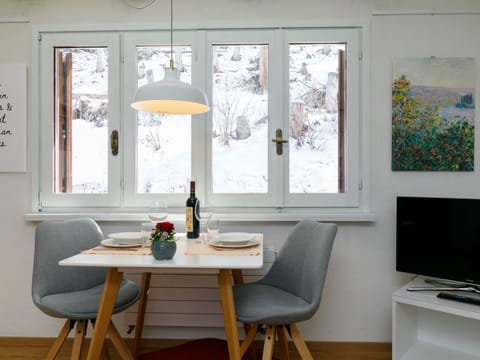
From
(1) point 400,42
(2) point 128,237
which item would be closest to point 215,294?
(2) point 128,237

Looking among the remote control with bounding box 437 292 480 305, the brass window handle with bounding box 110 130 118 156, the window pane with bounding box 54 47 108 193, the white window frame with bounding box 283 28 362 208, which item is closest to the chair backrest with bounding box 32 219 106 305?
the window pane with bounding box 54 47 108 193

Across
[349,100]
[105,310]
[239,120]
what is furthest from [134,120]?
[349,100]

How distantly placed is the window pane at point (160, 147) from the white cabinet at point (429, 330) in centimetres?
155

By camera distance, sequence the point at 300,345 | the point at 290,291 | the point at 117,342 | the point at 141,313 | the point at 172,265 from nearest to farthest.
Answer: the point at 172,265 → the point at 300,345 → the point at 117,342 → the point at 290,291 → the point at 141,313

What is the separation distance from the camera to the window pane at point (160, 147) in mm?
2502

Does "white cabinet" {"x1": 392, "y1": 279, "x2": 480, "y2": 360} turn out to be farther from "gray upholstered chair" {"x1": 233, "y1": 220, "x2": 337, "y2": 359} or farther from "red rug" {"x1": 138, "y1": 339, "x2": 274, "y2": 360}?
"red rug" {"x1": 138, "y1": 339, "x2": 274, "y2": 360}

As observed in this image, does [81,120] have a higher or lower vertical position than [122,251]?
higher

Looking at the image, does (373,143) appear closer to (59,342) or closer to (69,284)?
(69,284)

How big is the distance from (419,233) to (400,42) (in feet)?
4.12

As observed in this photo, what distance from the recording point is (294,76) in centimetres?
246

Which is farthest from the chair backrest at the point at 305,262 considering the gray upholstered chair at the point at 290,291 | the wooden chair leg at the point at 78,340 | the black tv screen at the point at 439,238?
the wooden chair leg at the point at 78,340

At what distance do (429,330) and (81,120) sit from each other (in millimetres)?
2714

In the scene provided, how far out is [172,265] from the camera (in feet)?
4.97

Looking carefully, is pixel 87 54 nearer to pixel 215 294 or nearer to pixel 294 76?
pixel 294 76
